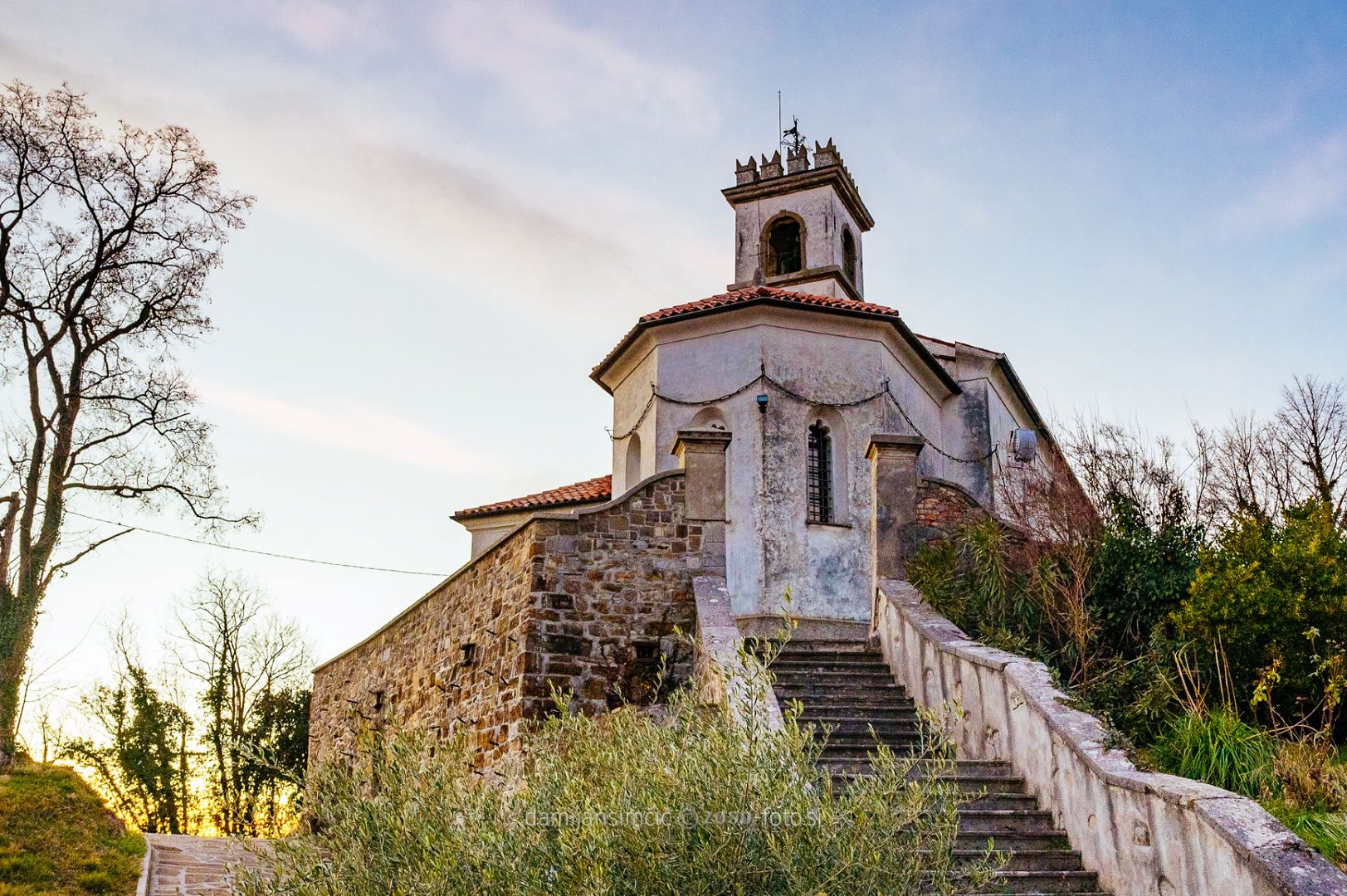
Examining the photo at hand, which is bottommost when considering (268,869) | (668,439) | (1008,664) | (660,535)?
(268,869)

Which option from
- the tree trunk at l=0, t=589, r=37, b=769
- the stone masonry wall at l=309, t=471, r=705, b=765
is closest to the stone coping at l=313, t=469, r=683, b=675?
the stone masonry wall at l=309, t=471, r=705, b=765

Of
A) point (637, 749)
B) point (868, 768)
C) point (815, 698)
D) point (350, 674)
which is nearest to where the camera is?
point (637, 749)

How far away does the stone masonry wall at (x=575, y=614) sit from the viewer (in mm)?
12781

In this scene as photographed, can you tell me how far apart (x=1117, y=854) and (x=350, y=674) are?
14.7 meters

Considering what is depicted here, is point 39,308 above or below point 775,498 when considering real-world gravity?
above

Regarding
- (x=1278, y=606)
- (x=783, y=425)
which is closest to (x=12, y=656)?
(x=783, y=425)

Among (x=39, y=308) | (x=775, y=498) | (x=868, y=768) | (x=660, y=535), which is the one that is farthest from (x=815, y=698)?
(x=39, y=308)

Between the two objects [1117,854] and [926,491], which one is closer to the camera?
[1117,854]

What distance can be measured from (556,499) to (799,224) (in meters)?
7.56

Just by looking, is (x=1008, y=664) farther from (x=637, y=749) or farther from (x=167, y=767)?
(x=167, y=767)

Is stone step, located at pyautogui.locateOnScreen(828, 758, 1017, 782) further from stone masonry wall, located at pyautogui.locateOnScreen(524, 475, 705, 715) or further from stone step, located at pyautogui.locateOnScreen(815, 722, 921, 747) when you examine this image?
stone masonry wall, located at pyautogui.locateOnScreen(524, 475, 705, 715)

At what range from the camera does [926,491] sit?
44.3ft

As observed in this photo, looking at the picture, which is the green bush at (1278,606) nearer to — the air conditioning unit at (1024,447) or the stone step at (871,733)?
the stone step at (871,733)

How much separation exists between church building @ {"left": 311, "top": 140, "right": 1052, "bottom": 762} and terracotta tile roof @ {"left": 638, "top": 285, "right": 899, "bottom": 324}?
0.12 ft
